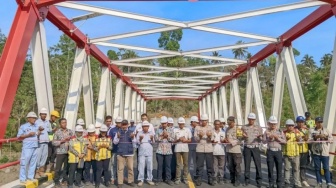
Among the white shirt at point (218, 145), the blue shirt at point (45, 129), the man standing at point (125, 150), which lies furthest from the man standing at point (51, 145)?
the white shirt at point (218, 145)

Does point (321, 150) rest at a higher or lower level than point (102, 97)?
lower

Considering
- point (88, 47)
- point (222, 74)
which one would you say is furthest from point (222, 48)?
point (222, 74)

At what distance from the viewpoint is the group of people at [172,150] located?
28.9 ft

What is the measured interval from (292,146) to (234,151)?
135 centimetres

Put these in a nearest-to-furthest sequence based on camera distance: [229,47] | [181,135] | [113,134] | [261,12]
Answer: [181,135] → [113,134] → [261,12] → [229,47]

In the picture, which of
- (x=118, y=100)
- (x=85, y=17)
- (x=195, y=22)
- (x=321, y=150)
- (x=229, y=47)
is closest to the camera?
(x=321, y=150)

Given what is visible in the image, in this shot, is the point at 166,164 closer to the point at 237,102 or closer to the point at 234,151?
the point at 234,151

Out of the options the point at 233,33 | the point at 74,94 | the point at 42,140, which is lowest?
the point at 42,140

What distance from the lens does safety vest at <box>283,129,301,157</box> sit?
893cm

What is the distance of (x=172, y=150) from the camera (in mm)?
10000

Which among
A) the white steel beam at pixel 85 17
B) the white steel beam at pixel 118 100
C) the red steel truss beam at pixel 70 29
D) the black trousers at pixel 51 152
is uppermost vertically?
the white steel beam at pixel 85 17

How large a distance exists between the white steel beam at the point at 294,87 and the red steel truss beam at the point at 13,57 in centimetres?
836

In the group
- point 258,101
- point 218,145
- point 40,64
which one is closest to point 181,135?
point 218,145

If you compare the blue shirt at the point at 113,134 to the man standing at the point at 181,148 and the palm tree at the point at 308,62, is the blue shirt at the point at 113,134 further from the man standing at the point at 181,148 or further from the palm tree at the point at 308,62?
A: the palm tree at the point at 308,62
